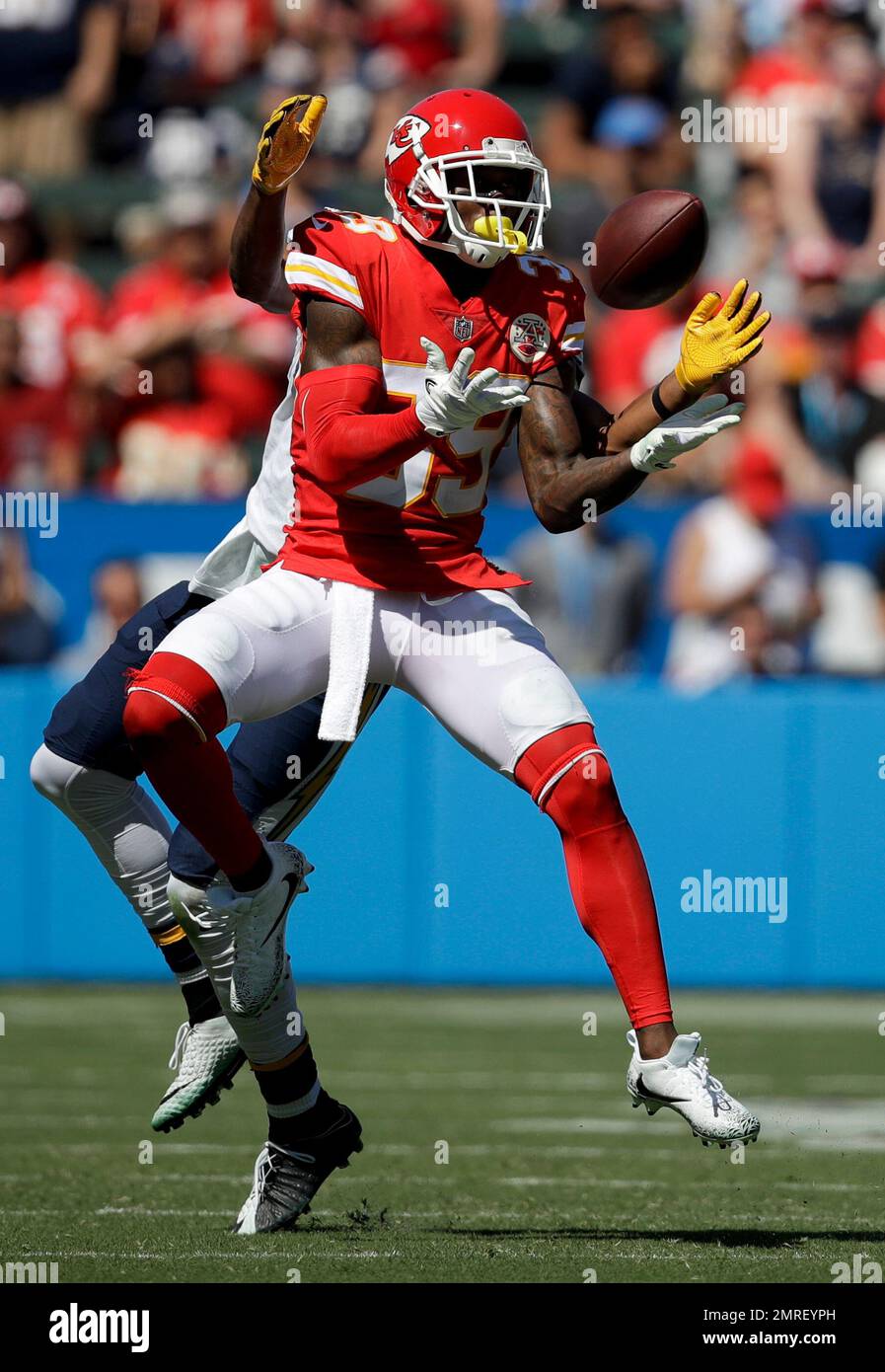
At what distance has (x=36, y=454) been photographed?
10.2m

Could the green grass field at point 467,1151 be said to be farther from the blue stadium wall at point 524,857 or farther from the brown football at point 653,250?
the brown football at point 653,250

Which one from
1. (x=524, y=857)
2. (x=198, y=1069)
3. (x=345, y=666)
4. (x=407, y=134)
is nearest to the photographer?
(x=345, y=666)

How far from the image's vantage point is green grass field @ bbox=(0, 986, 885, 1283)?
423 centimetres

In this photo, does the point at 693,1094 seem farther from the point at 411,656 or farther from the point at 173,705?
the point at 173,705

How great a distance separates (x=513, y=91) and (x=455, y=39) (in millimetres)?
543

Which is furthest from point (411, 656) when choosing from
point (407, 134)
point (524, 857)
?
point (524, 857)

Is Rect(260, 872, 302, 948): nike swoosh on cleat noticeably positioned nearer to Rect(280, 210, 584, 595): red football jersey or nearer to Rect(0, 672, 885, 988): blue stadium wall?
Rect(280, 210, 584, 595): red football jersey

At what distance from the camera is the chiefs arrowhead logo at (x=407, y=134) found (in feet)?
15.6

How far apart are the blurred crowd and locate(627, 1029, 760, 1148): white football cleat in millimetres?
4776

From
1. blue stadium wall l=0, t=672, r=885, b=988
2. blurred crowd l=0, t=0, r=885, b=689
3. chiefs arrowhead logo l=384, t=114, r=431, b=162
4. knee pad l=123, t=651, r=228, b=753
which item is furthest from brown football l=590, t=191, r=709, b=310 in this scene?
blurred crowd l=0, t=0, r=885, b=689

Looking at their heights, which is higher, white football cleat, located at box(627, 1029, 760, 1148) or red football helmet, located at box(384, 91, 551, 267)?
red football helmet, located at box(384, 91, 551, 267)

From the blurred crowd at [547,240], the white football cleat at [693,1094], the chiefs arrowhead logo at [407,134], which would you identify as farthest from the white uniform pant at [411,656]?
the blurred crowd at [547,240]

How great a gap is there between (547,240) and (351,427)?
5.78 m

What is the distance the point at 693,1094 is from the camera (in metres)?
4.15
